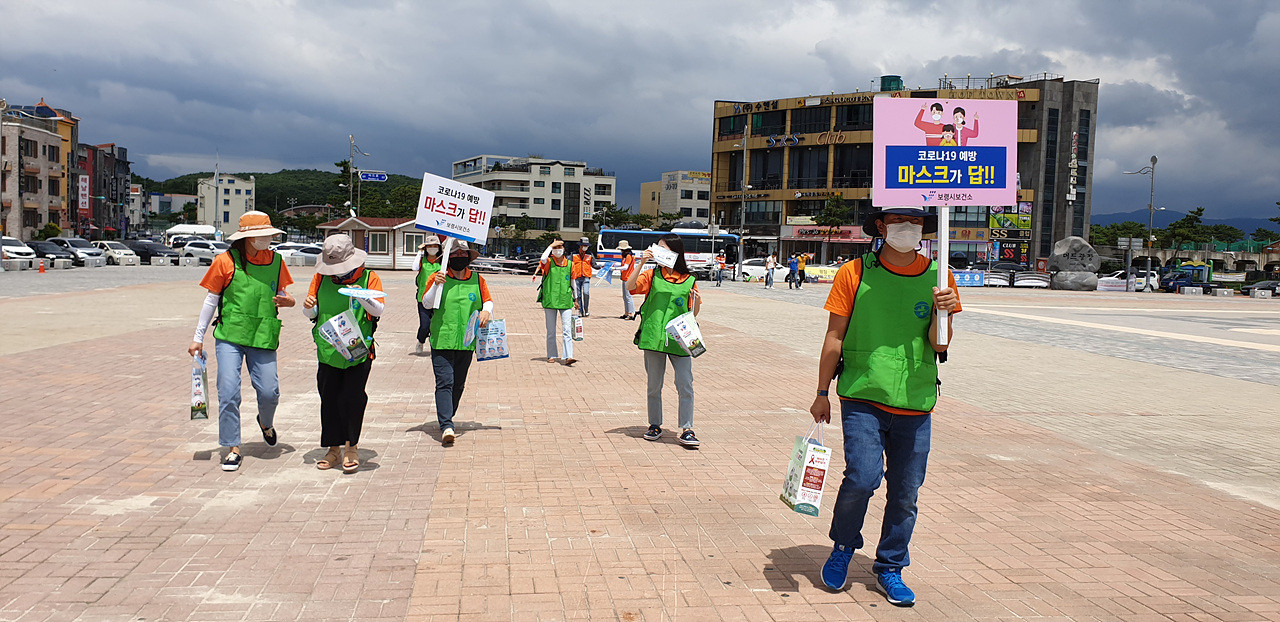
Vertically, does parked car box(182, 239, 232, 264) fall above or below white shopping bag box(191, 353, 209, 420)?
above

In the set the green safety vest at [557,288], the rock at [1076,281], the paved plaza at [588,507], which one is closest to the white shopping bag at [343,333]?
the paved plaza at [588,507]

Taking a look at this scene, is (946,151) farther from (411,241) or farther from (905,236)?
(411,241)

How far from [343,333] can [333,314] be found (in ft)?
0.84

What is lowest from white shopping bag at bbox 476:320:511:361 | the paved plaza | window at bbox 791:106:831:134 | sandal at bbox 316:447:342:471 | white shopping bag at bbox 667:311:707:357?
the paved plaza

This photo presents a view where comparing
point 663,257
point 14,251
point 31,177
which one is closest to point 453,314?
point 663,257

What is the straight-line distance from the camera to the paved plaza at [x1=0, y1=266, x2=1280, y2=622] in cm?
394

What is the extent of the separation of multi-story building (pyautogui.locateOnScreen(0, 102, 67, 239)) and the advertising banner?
71004 millimetres

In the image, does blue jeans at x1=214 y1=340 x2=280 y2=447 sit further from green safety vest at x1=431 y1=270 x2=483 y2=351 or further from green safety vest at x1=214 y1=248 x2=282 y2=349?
green safety vest at x1=431 y1=270 x2=483 y2=351

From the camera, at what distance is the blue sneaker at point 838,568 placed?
407 centimetres

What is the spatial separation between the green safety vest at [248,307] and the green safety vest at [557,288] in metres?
6.44

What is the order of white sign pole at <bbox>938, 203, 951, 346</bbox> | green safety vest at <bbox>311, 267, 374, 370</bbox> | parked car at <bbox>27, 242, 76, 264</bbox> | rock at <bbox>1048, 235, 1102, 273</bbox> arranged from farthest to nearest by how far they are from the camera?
rock at <bbox>1048, 235, 1102, 273</bbox>, parked car at <bbox>27, 242, 76, 264</bbox>, green safety vest at <bbox>311, 267, 374, 370</bbox>, white sign pole at <bbox>938, 203, 951, 346</bbox>

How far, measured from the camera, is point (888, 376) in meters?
3.89

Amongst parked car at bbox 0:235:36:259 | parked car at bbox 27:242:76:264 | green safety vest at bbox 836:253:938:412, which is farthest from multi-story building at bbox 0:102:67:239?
green safety vest at bbox 836:253:938:412

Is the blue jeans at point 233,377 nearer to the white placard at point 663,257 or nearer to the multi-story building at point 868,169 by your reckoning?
the white placard at point 663,257
